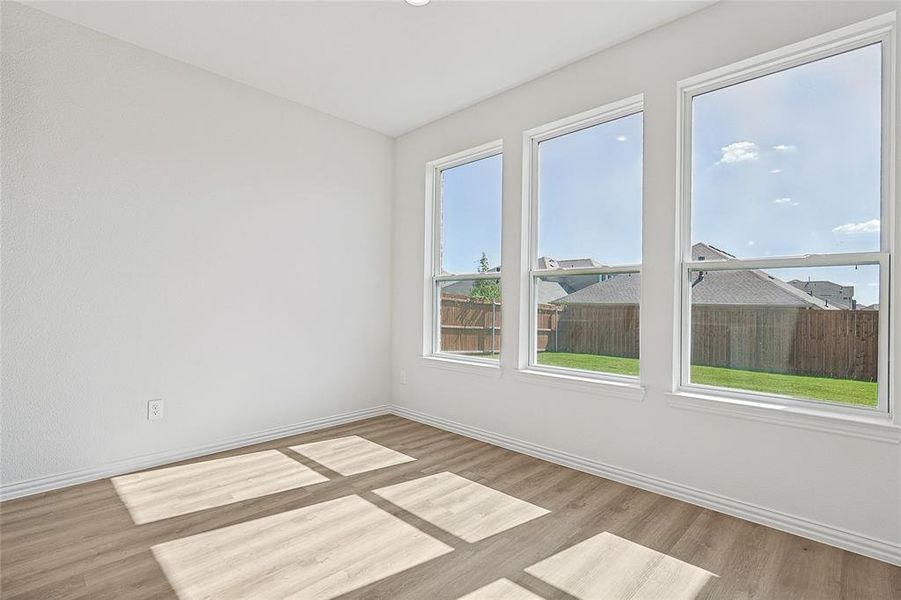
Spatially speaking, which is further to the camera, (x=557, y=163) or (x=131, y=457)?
(x=557, y=163)

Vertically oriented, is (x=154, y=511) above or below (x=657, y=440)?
below

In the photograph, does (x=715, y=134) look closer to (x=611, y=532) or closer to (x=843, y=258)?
(x=843, y=258)

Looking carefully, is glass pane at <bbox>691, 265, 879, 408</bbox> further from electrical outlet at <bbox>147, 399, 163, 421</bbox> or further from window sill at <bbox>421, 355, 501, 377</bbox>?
electrical outlet at <bbox>147, 399, 163, 421</bbox>

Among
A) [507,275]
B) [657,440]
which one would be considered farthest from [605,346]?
[507,275]

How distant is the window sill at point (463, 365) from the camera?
12.0 ft

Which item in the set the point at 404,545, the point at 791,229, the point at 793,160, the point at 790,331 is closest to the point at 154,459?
the point at 404,545

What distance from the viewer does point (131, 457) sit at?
2916 millimetres

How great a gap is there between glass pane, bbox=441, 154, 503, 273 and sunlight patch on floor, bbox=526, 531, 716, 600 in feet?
7.53

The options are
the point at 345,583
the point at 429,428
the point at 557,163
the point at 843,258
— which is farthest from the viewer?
the point at 429,428

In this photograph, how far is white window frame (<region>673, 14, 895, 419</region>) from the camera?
2.07 meters

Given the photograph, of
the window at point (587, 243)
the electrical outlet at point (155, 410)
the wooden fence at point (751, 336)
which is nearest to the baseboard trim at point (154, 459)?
the electrical outlet at point (155, 410)

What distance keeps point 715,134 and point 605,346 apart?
1461 mm

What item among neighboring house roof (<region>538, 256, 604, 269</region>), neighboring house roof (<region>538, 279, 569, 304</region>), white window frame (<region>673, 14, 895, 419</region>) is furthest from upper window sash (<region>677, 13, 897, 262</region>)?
neighboring house roof (<region>538, 279, 569, 304</region>)

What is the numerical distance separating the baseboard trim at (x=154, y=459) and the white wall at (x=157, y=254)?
0.14 feet
